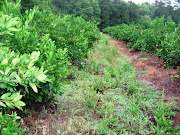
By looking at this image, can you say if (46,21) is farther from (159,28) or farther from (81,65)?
(159,28)

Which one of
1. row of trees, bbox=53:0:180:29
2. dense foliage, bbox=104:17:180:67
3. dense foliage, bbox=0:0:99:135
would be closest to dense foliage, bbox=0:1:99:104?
dense foliage, bbox=0:0:99:135

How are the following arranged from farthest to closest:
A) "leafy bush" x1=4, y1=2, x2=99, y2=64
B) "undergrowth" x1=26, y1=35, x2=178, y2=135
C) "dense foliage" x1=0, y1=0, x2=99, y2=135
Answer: "undergrowth" x1=26, y1=35, x2=178, y2=135 → "leafy bush" x1=4, y1=2, x2=99, y2=64 → "dense foliage" x1=0, y1=0, x2=99, y2=135

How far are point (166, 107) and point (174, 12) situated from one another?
239 feet

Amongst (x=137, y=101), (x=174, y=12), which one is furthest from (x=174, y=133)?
(x=174, y=12)

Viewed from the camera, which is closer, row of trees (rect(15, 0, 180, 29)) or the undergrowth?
the undergrowth

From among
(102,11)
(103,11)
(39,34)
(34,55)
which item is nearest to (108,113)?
(34,55)

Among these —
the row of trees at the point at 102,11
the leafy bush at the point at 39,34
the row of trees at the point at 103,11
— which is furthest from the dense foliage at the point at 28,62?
the row of trees at the point at 103,11

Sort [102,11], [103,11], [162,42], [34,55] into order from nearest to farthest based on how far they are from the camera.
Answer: [34,55], [162,42], [103,11], [102,11]

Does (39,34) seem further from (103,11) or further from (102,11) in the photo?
(102,11)

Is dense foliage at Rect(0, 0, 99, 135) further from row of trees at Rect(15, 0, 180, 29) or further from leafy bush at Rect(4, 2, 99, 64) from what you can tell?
row of trees at Rect(15, 0, 180, 29)

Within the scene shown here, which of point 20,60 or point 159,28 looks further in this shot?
point 159,28

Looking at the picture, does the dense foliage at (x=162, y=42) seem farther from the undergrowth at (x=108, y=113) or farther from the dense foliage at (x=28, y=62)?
the dense foliage at (x=28, y=62)

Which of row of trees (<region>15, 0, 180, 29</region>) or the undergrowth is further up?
row of trees (<region>15, 0, 180, 29</region>)

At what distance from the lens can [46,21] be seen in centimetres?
448
